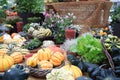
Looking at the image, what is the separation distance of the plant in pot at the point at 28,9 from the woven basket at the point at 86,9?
29 cm

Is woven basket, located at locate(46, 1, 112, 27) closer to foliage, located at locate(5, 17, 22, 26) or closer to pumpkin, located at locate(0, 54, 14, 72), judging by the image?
foliage, located at locate(5, 17, 22, 26)

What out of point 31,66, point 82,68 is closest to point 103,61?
point 82,68

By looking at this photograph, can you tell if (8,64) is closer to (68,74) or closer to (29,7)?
(68,74)

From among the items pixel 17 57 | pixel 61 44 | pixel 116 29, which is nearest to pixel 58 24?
pixel 61 44

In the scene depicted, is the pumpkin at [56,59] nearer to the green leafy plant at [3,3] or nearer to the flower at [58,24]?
the flower at [58,24]

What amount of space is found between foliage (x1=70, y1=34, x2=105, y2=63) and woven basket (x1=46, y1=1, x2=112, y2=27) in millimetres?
1446

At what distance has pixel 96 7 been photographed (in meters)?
3.57

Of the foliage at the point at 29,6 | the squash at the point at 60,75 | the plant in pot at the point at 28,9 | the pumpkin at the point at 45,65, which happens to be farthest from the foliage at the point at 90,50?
the foliage at the point at 29,6

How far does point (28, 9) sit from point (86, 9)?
90 cm

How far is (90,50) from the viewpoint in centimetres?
199

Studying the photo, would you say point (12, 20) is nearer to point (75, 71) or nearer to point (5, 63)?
point (5, 63)

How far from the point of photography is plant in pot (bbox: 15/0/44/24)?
381 centimetres

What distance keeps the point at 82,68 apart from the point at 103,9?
1895mm

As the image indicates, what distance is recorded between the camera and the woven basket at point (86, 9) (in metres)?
3.56
